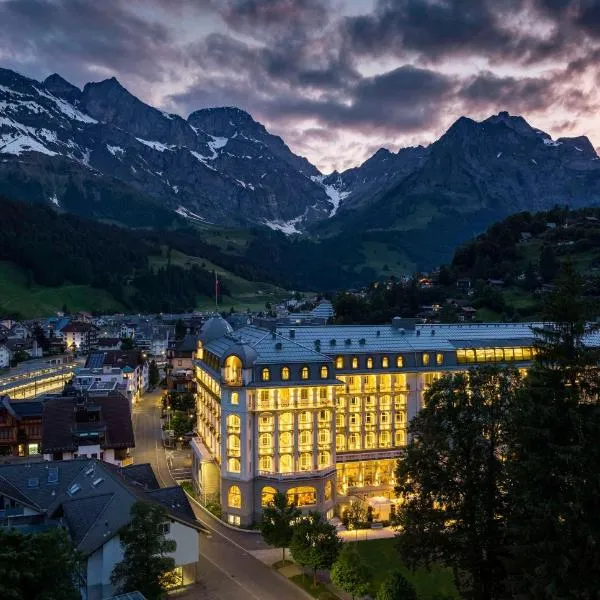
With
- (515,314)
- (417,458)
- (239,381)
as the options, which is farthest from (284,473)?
(515,314)

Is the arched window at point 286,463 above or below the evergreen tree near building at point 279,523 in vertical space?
above

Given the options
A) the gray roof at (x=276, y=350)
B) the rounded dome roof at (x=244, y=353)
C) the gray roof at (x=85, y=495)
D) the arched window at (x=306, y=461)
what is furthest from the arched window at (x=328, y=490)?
the gray roof at (x=85, y=495)

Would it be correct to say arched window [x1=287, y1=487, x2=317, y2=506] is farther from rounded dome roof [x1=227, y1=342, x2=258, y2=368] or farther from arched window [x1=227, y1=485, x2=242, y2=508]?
rounded dome roof [x1=227, y1=342, x2=258, y2=368]

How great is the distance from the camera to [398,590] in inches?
1868

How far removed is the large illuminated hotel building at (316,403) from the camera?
7444cm

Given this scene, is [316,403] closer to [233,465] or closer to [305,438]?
[305,438]

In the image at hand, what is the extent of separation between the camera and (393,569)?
204ft

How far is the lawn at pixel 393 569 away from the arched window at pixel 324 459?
1047 cm

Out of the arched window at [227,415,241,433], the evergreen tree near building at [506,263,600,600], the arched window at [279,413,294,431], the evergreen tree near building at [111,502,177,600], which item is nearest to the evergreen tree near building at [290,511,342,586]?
the evergreen tree near building at [111,502,177,600]

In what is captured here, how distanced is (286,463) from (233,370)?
41.1 ft

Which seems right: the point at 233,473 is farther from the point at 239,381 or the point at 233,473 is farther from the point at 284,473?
the point at 239,381

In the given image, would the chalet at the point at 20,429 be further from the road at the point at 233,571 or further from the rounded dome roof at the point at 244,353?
the rounded dome roof at the point at 244,353

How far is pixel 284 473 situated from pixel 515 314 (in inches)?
5153

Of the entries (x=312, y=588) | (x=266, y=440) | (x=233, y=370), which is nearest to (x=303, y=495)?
(x=266, y=440)
